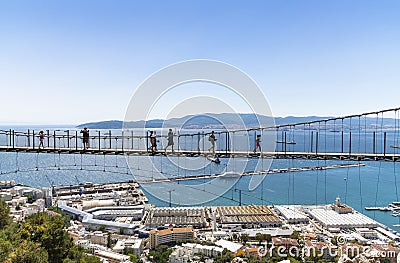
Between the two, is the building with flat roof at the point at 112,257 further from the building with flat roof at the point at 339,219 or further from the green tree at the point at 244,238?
the building with flat roof at the point at 339,219

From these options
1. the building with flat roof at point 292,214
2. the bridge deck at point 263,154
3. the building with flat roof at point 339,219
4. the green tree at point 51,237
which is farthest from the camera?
the building with flat roof at point 292,214

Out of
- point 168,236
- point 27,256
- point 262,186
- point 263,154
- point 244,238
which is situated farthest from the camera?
point 262,186

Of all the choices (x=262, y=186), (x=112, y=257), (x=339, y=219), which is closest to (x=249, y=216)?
(x=339, y=219)

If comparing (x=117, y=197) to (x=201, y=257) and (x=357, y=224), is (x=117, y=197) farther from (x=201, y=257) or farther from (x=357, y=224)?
(x=357, y=224)

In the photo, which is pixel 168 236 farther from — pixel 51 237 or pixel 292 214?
pixel 51 237

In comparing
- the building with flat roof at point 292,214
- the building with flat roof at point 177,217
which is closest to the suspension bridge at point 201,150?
the building with flat roof at point 177,217

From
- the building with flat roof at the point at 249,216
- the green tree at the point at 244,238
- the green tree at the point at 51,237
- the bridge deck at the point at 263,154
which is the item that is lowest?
the green tree at the point at 244,238

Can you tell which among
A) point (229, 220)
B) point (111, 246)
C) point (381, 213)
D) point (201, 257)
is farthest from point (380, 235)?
point (111, 246)

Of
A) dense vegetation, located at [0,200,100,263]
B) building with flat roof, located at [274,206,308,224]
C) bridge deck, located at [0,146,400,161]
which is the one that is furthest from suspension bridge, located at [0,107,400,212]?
building with flat roof, located at [274,206,308,224]
